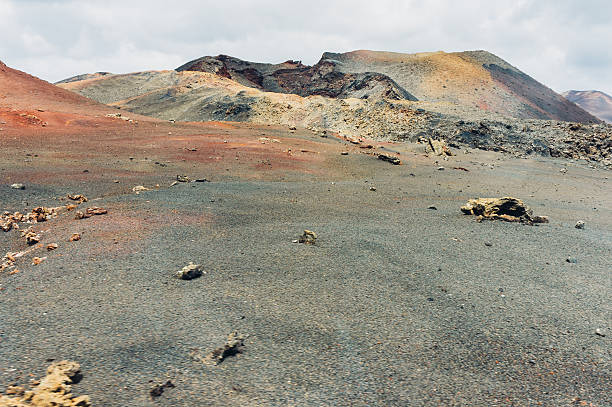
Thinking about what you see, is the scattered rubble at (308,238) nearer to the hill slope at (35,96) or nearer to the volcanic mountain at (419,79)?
the hill slope at (35,96)

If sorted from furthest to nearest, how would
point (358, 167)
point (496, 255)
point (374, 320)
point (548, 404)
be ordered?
point (358, 167)
point (496, 255)
point (374, 320)
point (548, 404)

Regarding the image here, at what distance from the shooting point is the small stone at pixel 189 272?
16.4 ft

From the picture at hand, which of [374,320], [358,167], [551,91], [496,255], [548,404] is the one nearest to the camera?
[548,404]

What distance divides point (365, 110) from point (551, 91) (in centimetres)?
5194

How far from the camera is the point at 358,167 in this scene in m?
17.2

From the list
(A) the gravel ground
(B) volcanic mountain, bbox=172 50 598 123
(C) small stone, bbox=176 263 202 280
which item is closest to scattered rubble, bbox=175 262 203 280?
(C) small stone, bbox=176 263 202 280

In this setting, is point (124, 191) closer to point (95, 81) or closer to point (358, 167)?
point (358, 167)

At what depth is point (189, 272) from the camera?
16.5ft

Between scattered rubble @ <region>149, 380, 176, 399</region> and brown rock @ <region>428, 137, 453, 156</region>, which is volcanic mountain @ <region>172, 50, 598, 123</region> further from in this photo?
scattered rubble @ <region>149, 380, 176, 399</region>

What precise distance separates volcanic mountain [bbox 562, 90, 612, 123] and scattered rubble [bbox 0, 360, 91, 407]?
542 feet

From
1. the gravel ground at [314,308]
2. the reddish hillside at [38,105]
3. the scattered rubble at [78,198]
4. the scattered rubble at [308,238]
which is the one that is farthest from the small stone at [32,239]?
the reddish hillside at [38,105]

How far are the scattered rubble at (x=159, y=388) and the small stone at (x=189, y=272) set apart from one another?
2067 mm

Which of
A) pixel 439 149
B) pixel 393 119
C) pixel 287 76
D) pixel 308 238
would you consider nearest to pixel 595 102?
pixel 287 76

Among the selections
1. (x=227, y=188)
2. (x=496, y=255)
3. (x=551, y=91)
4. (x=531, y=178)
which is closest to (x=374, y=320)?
(x=496, y=255)
